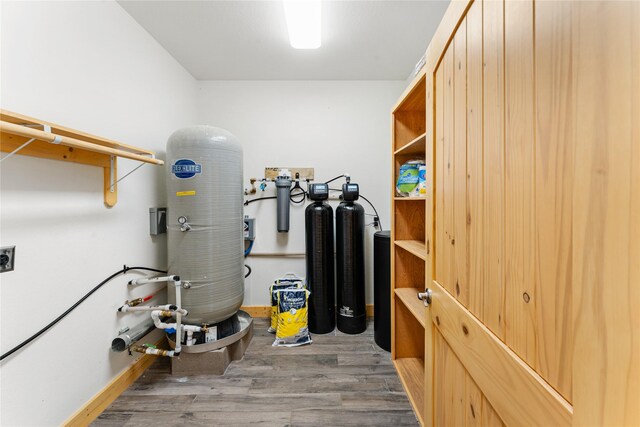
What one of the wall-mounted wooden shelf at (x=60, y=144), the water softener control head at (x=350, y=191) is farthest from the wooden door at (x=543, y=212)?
the wall-mounted wooden shelf at (x=60, y=144)

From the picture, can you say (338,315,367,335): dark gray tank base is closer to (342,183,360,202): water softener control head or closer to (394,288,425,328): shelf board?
(394,288,425,328): shelf board

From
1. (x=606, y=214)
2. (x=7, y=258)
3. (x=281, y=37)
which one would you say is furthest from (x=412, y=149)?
(x=7, y=258)

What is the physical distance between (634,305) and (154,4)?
2.39m

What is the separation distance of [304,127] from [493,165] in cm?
211

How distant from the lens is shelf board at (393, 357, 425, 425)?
4.56 feet

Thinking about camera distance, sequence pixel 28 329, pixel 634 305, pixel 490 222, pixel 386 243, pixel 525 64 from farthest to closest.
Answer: pixel 386 243
pixel 28 329
pixel 490 222
pixel 525 64
pixel 634 305

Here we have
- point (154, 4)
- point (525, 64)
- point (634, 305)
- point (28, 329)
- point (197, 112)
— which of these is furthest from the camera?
point (197, 112)

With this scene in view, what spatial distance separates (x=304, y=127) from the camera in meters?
2.50

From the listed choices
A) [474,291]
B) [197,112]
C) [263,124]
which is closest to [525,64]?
[474,291]

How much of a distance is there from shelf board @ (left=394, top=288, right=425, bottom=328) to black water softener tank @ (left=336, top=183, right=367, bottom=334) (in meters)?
0.47

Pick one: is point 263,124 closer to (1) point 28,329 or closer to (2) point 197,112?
(2) point 197,112

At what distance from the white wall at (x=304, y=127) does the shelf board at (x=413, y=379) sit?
1.36m

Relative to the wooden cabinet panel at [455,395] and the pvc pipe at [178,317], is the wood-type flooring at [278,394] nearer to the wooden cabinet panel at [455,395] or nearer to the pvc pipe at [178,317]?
the pvc pipe at [178,317]

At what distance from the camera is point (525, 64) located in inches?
19.8
